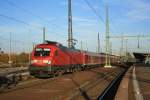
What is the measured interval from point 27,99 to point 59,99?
1462 millimetres

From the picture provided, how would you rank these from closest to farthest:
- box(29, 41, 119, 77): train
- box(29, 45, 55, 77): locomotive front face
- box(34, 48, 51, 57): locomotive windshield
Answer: box(29, 45, 55, 77): locomotive front face
box(29, 41, 119, 77): train
box(34, 48, 51, 57): locomotive windshield

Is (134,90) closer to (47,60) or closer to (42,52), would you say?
(47,60)

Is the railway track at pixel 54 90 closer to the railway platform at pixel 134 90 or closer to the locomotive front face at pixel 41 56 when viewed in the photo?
the railway platform at pixel 134 90

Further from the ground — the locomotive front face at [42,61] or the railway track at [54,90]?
the locomotive front face at [42,61]

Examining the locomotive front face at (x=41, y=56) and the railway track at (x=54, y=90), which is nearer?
the railway track at (x=54, y=90)

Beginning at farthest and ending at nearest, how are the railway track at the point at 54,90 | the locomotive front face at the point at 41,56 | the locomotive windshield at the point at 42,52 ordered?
the locomotive windshield at the point at 42,52 → the locomotive front face at the point at 41,56 → the railway track at the point at 54,90

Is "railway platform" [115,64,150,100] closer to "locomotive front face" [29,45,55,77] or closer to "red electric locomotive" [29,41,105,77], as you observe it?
"red electric locomotive" [29,41,105,77]

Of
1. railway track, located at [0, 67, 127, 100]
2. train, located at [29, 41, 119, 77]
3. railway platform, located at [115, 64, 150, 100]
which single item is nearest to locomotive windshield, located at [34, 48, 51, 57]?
train, located at [29, 41, 119, 77]

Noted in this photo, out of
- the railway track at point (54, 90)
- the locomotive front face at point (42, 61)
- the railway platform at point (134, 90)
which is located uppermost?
the locomotive front face at point (42, 61)

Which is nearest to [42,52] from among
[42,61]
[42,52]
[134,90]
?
[42,52]

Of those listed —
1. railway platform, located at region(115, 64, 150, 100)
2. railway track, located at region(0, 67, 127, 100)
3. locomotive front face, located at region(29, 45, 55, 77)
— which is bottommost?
railway platform, located at region(115, 64, 150, 100)

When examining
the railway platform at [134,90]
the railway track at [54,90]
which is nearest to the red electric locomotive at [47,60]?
the railway track at [54,90]

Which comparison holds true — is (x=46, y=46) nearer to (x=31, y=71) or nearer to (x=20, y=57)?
(x=31, y=71)

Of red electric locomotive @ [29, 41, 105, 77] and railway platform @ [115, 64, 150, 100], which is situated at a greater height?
red electric locomotive @ [29, 41, 105, 77]
